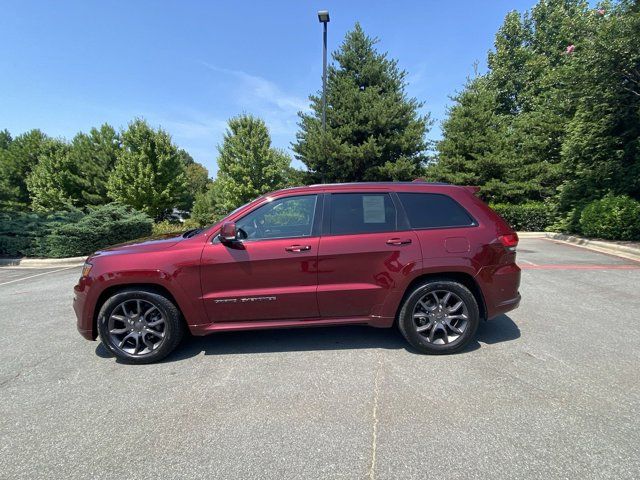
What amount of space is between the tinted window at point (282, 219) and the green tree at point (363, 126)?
12.4m

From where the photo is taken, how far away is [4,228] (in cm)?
1054

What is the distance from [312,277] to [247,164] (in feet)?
59.3

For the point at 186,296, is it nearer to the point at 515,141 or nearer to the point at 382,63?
the point at 382,63

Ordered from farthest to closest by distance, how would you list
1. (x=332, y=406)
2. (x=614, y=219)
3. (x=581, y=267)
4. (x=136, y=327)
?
(x=614, y=219), (x=581, y=267), (x=136, y=327), (x=332, y=406)

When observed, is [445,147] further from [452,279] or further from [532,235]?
[452,279]

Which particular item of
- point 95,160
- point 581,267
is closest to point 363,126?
point 581,267

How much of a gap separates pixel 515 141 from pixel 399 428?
20327mm

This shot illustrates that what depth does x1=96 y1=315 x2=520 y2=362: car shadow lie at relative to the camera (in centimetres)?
387

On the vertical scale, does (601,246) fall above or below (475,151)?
below

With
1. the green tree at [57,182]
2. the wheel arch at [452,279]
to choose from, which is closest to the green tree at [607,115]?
the wheel arch at [452,279]

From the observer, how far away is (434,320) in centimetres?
367

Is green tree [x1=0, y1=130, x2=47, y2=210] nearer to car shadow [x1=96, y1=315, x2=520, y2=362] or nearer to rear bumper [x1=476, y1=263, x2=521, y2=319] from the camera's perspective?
car shadow [x1=96, y1=315, x2=520, y2=362]

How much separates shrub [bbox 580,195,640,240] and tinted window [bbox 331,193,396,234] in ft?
33.9

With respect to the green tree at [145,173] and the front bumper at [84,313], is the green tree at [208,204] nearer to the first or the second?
the green tree at [145,173]
